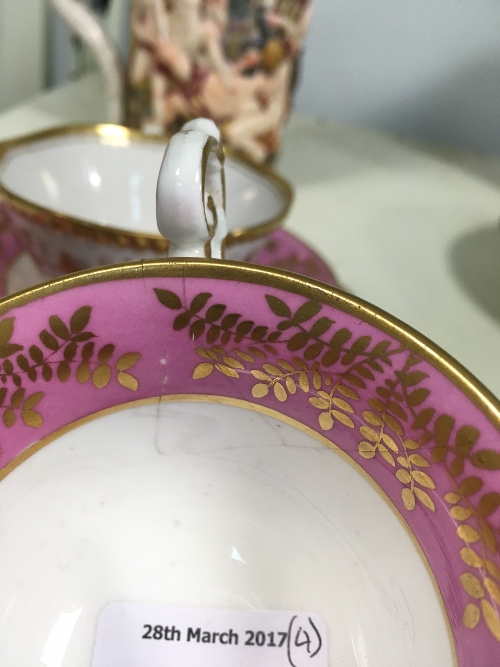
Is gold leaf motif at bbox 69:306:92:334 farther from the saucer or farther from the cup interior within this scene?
the cup interior

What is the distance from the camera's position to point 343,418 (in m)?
0.25

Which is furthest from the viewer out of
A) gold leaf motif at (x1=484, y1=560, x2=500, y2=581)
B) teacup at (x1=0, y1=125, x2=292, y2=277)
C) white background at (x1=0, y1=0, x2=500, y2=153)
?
white background at (x1=0, y1=0, x2=500, y2=153)

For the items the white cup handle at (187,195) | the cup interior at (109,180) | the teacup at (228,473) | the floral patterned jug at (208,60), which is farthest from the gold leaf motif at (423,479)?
the floral patterned jug at (208,60)

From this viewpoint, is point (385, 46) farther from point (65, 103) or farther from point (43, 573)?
point (43, 573)

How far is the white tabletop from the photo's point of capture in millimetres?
445

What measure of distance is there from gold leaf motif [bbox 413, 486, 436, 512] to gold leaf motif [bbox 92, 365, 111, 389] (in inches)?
5.6

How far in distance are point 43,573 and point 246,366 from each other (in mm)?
139

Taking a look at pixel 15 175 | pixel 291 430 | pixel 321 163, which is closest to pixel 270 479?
pixel 291 430

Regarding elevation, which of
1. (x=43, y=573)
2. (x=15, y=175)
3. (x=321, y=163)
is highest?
(x=321, y=163)

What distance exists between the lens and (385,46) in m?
0.65

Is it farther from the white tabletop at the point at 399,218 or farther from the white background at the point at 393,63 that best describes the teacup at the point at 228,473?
the white background at the point at 393,63

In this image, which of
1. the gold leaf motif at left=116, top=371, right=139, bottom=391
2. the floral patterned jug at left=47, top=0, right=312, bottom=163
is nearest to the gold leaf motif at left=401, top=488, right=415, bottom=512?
the gold leaf motif at left=116, top=371, right=139, bottom=391

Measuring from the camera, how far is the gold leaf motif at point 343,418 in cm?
25

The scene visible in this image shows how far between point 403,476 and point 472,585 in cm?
5
